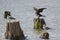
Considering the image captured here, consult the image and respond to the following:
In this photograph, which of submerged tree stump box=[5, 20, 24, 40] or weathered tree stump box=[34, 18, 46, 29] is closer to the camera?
submerged tree stump box=[5, 20, 24, 40]

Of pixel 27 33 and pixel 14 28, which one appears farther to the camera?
pixel 27 33

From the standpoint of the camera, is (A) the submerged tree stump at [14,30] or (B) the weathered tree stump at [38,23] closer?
(A) the submerged tree stump at [14,30]

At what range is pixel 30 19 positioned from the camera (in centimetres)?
1539

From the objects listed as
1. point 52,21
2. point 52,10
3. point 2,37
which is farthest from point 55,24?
point 52,10

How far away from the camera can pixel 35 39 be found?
11.6 m

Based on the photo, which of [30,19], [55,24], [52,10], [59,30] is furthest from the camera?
[52,10]

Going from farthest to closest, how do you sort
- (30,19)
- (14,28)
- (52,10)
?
1. (52,10)
2. (30,19)
3. (14,28)

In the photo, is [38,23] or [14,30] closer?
[14,30]

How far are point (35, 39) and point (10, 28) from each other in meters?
1.19

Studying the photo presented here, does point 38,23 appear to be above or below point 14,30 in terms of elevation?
above

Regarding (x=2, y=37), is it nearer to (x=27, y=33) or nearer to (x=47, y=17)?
(x=27, y=33)

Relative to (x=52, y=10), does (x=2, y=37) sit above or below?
below

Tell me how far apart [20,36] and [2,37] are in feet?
3.28

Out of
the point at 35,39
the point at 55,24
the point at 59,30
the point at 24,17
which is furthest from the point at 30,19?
the point at 35,39
